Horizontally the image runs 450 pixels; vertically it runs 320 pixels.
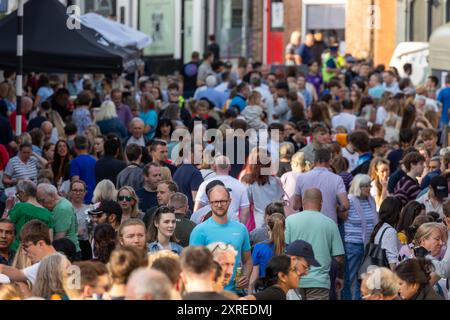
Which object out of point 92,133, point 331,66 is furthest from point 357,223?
point 331,66

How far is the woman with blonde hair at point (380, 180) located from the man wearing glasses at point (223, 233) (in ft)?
14.3

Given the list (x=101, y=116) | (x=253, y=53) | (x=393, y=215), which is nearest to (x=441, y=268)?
(x=393, y=215)

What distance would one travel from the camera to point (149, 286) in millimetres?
7531

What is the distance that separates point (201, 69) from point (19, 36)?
10224 mm

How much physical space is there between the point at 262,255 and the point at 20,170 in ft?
17.5

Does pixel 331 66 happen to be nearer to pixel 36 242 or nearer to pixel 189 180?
pixel 189 180

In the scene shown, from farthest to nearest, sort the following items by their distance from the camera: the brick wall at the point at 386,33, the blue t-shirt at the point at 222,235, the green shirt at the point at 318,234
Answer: the brick wall at the point at 386,33 < the green shirt at the point at 318,234 < the blue t-shirt at the point at 222,235

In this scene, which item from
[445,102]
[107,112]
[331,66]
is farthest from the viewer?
Result: [331,66]

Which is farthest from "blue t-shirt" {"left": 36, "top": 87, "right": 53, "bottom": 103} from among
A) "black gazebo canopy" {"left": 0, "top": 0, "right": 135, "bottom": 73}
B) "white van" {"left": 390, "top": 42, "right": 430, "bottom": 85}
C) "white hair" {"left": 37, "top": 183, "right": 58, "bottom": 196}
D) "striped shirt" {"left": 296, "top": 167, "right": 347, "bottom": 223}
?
"white van" {"left": 390, "top": 42, "right": 430, "bottom": 85}

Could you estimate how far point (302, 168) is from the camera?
49.7 feet

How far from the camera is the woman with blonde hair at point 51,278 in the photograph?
9.47m

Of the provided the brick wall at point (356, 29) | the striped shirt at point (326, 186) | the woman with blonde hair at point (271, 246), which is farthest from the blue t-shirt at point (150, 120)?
the brick wall at point (356, 29)

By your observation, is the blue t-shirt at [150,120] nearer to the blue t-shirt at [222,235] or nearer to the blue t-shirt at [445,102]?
the blue t-shirt at [445,102]

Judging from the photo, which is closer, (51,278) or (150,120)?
(51,278)
